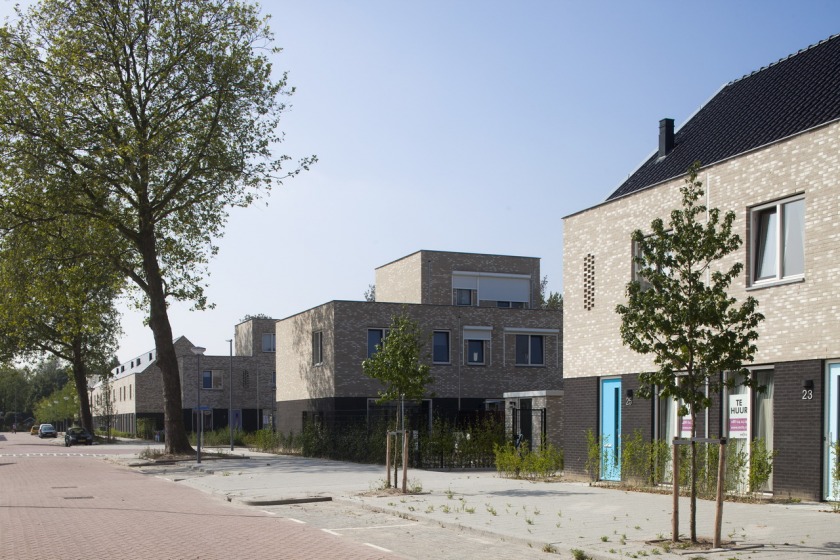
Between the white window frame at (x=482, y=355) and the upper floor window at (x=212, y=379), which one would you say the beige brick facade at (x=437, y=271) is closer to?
the white window frame at (x=482, y=355)

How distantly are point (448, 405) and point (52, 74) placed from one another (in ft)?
65.8

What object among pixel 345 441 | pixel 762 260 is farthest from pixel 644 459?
pixel 345 441

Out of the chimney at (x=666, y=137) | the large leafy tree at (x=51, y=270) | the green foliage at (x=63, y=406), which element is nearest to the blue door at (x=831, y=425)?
the chimney at (x=666, y=137)

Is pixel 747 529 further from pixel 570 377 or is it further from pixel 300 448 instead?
pixel 300 448

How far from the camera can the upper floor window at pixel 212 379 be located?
65.9 meters

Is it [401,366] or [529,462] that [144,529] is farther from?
[529,462]

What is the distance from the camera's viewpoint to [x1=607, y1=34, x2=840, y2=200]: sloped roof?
57.2 feet

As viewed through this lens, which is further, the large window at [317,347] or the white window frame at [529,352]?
the white window frame at [529,352]

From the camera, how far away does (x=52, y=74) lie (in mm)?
31172

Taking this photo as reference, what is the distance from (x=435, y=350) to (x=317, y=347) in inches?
199

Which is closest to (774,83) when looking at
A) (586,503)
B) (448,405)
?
(586,503)

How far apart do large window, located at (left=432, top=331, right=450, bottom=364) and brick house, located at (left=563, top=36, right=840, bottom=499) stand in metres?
18.1

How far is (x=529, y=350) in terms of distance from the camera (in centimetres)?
4169

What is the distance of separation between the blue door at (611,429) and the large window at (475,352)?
1982 cm
